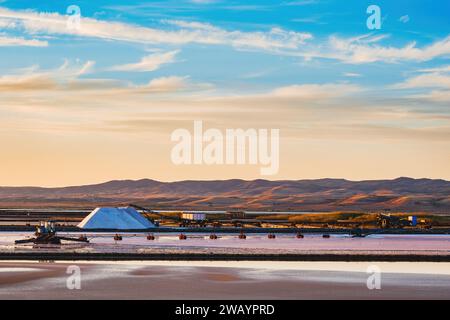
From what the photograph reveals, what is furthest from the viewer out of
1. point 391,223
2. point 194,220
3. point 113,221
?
point 194,220

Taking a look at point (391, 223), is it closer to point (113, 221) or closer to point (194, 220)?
point (194, 220)

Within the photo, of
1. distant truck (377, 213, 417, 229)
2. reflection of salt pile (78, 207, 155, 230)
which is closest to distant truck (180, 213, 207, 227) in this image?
reflection of salt pile (78, 207, 155, 230)

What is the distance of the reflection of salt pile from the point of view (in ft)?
402

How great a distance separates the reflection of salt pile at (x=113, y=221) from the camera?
12262 cm

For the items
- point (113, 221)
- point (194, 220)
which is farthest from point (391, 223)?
point (113, 221)

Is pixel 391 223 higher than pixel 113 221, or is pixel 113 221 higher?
pixel 113 221

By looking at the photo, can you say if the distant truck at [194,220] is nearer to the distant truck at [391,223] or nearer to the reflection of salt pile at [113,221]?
the reflection of salt pile at [113,221]

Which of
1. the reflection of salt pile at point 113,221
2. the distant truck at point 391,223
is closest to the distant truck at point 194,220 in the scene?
the reflection of salt pile at point 113,221

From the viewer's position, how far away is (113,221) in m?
124

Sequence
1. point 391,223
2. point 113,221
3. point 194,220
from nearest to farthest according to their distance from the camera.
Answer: point 113,221
point 391,223
point 194,220
